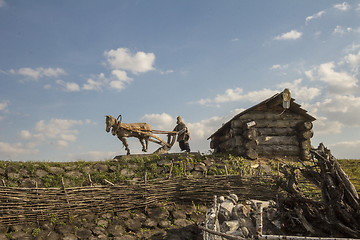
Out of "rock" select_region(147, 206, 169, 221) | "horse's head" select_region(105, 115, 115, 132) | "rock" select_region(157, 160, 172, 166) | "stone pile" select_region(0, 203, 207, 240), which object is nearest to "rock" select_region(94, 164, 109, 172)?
"horse's head" select_region(105, 115, 115, 132)

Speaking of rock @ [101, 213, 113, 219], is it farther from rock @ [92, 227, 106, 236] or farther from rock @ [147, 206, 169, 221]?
rock @ [147, 206, 169, 221]

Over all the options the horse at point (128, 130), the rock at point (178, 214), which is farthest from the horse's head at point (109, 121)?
the rock at point (178, 214)

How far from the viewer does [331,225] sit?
5812mm

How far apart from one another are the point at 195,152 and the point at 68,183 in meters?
5.66

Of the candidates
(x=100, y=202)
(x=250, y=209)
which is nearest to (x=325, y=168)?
(x=250, y=209)

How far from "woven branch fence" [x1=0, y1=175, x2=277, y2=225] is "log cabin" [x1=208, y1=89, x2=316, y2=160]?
10.4 feet

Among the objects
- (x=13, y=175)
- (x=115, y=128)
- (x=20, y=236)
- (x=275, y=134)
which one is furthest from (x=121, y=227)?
(x=275, y=134)

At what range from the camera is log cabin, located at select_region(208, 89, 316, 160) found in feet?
46.6

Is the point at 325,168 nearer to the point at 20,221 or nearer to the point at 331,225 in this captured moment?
the point at 331,225

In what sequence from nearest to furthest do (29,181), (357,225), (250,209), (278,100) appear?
(357,225), (250,209), (29,181), (278,100)

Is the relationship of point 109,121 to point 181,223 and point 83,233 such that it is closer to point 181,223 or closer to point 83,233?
point 83,233

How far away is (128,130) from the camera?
13836 millimetres

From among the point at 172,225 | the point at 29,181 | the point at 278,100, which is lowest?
the point at 172,225

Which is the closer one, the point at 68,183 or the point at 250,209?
the point at 250,209
